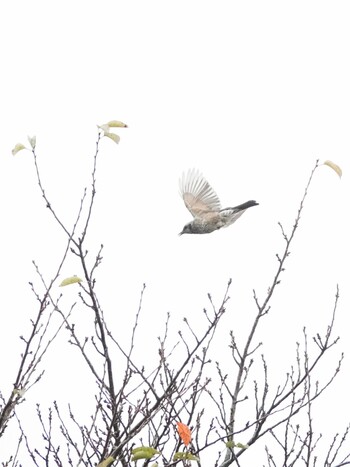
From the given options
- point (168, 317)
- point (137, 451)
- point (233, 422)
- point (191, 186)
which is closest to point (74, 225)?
point (168, 317)

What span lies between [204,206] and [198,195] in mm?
140

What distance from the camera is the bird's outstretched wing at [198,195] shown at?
27.9 ft

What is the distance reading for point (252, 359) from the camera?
19.8 ft

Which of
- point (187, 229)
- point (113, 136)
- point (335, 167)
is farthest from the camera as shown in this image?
point (187, 229)

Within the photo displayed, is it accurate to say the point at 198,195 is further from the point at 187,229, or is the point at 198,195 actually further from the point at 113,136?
the point at 113,136

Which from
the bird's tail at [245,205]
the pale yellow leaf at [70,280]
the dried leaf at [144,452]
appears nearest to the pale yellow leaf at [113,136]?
the pale yellow leaf at [70,280]

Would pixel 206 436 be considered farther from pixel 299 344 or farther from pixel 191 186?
pixel 191 186

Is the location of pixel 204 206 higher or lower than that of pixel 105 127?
higher

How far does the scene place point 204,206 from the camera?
854 cm

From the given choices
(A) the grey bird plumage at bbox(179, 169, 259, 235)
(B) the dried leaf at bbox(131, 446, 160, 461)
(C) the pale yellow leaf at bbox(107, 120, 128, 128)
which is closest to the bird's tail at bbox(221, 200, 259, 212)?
(A) the grey bird plumage at bbox(179, 169, 259, 235)

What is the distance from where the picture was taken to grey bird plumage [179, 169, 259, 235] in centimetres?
851

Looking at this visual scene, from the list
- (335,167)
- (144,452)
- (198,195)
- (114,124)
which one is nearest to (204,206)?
(198,195)

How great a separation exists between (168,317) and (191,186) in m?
3.28

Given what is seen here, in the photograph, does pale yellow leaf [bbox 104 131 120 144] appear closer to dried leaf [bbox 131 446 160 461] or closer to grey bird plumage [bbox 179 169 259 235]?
dried leaf [bbox 131 446 160 461]
